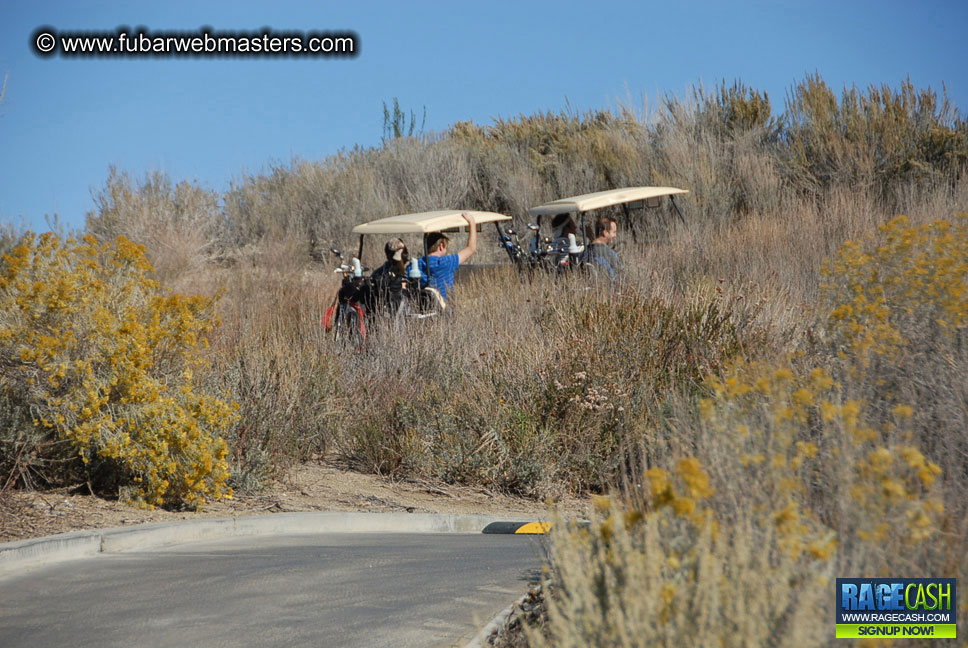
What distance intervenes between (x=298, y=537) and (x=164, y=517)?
3.21 ft

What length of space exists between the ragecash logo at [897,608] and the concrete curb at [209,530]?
432 centimetres

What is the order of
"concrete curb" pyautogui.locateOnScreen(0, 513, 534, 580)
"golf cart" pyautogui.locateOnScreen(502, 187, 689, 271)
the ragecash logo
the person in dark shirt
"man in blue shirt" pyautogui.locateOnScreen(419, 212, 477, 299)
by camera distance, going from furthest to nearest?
"golf cart" pyautogui.locateOnScreen(502, 187, 689, 271) → "man in blue shirt" pyautogui.locateOnScreen(419, 212, 477, 299) → the person in dark shirt → "concrete curb" pyautogui.locateOnScreen(0, 513, 534, 580) → the ragecash logo

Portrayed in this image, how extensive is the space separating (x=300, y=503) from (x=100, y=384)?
1774 mm

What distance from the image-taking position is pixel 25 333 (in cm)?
659

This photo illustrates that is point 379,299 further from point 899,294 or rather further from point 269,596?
point 899,294

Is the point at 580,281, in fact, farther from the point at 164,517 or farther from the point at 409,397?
the point at 164,517

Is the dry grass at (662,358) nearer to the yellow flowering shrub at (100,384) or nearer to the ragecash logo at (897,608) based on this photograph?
the ragecash logo at (897,608)

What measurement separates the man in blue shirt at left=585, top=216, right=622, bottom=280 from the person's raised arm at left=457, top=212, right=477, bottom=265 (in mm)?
1497

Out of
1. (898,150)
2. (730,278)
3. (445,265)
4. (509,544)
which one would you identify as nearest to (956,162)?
(898,150)

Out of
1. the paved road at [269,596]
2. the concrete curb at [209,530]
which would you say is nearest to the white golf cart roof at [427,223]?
the concrete curb at [209,530]

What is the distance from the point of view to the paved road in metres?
4.26

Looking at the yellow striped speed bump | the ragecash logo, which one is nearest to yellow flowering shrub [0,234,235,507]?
the yellow striped speed bump

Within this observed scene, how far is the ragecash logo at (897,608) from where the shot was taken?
2.77 metres

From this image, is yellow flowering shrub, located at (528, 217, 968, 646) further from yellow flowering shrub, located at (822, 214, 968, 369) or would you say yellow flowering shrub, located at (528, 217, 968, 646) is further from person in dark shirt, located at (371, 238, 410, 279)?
person in dark shirt, located at (371, 238, 410, 279)
